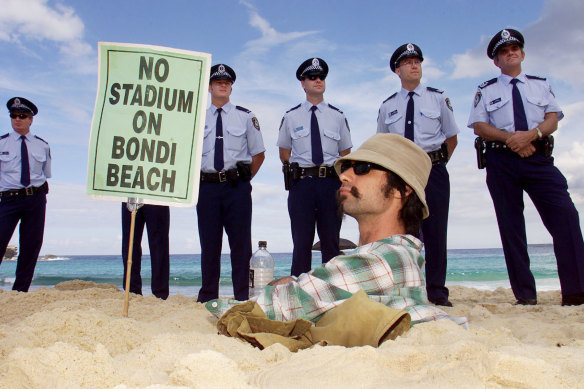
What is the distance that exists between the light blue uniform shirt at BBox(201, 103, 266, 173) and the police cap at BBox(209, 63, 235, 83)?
0.93 ft

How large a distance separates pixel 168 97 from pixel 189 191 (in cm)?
64

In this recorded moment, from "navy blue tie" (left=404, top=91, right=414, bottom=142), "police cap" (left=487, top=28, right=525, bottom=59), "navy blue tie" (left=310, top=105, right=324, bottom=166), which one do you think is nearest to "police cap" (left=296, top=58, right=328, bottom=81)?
"navy blue tie" (left=310, top=105, right=324, bottom=166)

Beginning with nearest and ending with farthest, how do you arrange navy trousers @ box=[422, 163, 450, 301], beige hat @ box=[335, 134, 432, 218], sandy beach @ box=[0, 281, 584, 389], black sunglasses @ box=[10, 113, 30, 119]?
sandy beach @ box=[0, 281, 584, 389] → beige hat @ box=[335, 134, 432, 218] → navy trousers @ box=[422, 163, 450, 301] → black sunglasses @ box=[10, 113, 30, 119]

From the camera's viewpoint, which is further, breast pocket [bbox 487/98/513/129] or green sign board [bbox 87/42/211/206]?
breast pocket [bbox 487/98/513/129]

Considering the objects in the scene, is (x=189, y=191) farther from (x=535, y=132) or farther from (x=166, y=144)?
(x=535, y=132)

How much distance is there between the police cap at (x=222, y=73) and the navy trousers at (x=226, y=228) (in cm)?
117

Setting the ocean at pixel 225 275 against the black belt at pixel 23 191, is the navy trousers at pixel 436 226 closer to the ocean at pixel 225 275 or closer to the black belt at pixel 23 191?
the black belt at pixel 23 191

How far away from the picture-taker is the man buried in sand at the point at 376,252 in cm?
227

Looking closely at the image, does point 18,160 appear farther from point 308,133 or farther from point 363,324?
point 363,324

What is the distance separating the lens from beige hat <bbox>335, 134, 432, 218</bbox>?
102 inches

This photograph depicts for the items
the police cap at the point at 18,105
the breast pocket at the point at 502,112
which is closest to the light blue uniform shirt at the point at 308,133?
the breast pocket at the point at 502,112

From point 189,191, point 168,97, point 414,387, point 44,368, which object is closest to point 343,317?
point 414,387

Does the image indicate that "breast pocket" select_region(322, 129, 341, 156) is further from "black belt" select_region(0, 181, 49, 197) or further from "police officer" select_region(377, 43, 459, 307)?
"black belt" select_region(0, 181, 49, 197)

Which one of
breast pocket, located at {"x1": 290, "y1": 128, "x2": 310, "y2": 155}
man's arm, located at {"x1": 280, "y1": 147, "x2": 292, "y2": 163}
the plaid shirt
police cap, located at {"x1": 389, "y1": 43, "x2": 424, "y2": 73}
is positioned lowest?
the plaid shirt
